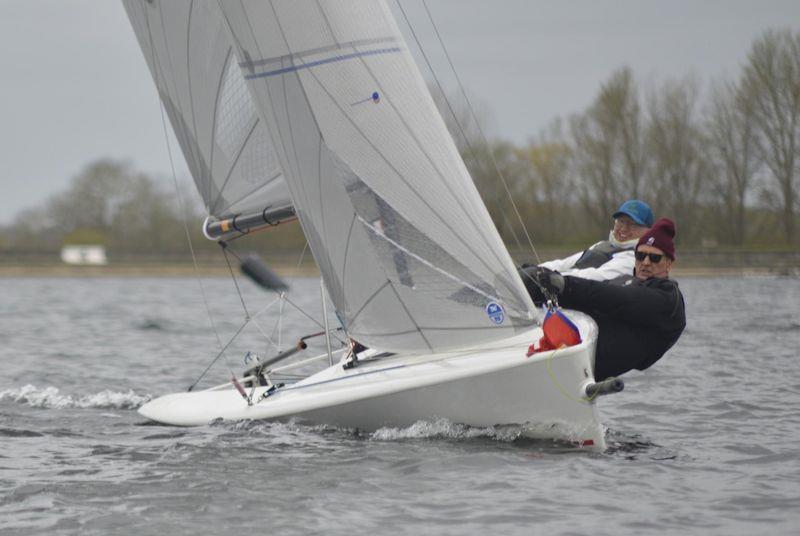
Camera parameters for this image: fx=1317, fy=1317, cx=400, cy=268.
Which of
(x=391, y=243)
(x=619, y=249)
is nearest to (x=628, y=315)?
(x=619, y=249)

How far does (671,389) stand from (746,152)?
Answer: 38.5m

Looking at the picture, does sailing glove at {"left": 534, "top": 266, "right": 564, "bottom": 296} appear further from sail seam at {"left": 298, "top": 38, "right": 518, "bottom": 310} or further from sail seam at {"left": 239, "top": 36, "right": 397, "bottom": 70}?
sail seam at {"left": 239, "top": 36, "right": 397, "bottom": 70}

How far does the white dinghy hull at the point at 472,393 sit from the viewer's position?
7.57 meters

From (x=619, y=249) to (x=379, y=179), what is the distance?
1.82 meters

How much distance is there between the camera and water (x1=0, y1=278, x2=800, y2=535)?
6254 mm

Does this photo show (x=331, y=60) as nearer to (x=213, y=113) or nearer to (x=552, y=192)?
(x=213, y=113)

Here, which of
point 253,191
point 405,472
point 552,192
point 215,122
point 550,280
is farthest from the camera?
point 552,192

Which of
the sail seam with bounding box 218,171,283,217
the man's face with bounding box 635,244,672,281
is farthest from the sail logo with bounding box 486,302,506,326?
the sail seam with bounding box 218,171,283,217

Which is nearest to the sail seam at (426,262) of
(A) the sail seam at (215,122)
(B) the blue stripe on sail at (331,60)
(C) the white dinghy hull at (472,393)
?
(C) the white dinghy hull at (472,393)

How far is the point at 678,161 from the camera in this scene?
168ft

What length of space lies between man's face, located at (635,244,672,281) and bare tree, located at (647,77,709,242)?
43414 millimetres

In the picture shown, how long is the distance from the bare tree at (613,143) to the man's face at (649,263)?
43660 millimetres

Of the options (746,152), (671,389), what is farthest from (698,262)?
(671,389)

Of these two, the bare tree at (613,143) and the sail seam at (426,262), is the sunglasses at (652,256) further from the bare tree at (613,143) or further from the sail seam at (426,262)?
the bare tree at (613,143)
